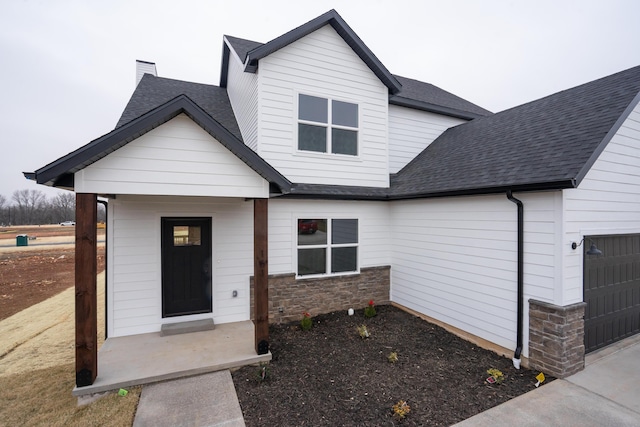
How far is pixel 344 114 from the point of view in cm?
738

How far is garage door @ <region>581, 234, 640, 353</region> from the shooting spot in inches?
186

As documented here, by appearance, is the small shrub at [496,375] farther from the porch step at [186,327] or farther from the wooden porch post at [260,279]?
the porch step at [186,327]

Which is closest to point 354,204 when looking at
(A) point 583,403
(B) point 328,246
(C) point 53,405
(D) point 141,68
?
(B) point 328,246

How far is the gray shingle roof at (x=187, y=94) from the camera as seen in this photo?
7345 millimetres

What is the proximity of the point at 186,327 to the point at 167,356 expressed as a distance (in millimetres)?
1007

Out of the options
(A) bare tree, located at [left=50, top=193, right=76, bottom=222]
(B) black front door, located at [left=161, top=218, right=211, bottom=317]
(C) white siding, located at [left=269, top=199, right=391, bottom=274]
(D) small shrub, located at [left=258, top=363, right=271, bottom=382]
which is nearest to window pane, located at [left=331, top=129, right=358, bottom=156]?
(C) white siding, located at [left=269, top=199, right=391, bottom=274]

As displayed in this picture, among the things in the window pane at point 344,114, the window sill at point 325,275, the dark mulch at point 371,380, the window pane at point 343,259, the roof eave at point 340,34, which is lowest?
the dark mulch at point 371,380

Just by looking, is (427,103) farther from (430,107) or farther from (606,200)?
(606,200)

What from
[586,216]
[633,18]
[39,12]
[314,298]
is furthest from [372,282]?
[633,18]

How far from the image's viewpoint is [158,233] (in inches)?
228

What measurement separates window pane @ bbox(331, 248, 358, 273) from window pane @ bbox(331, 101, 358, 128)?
10.7ft

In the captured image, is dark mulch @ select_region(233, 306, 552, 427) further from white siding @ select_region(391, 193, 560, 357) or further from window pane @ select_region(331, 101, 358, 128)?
window pane @ select_region(331, 101, 358, 128)

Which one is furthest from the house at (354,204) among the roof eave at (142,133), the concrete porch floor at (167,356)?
the concrete porch floor at (167,356)

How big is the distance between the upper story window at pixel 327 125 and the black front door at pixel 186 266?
3.08 meters
